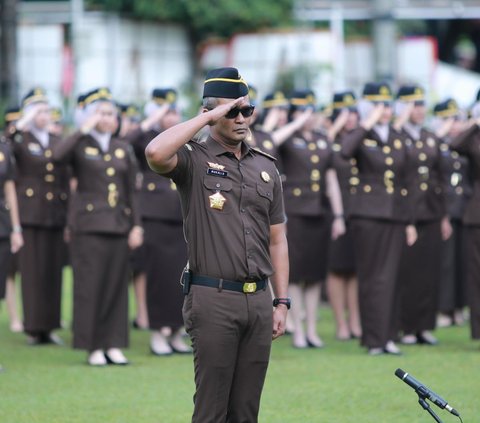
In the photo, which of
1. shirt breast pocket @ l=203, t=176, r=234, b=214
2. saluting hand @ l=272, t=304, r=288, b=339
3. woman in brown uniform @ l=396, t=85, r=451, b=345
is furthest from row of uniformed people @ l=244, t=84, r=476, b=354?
shirt breast pocket @ l=203, t=176, r=234, b=214

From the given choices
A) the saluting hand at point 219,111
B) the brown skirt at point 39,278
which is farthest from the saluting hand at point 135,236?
the saluting hand at point 219,111

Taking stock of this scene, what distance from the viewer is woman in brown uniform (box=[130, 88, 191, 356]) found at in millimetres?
12992

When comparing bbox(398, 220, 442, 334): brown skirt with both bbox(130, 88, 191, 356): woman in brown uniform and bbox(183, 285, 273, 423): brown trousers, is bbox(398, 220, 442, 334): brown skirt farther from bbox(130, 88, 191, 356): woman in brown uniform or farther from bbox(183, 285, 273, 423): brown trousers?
bbox(183, 285, 273, 423): brown trousers

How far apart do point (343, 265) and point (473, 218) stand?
155 cm

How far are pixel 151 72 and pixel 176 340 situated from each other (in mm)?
16457

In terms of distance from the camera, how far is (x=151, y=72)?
1151 inches

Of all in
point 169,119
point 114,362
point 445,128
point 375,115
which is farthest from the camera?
point 445,128

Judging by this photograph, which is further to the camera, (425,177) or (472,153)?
(425,177)

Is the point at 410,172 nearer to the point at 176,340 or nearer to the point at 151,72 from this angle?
the point at 176,340

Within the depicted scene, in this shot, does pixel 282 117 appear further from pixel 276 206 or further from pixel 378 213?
pixel 276 206

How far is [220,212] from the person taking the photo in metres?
7.42

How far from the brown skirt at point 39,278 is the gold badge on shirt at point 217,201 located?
669cm

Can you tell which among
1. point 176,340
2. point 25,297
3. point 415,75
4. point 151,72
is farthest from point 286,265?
point 151,72

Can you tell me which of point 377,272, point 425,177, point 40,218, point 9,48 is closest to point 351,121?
point 425,177
